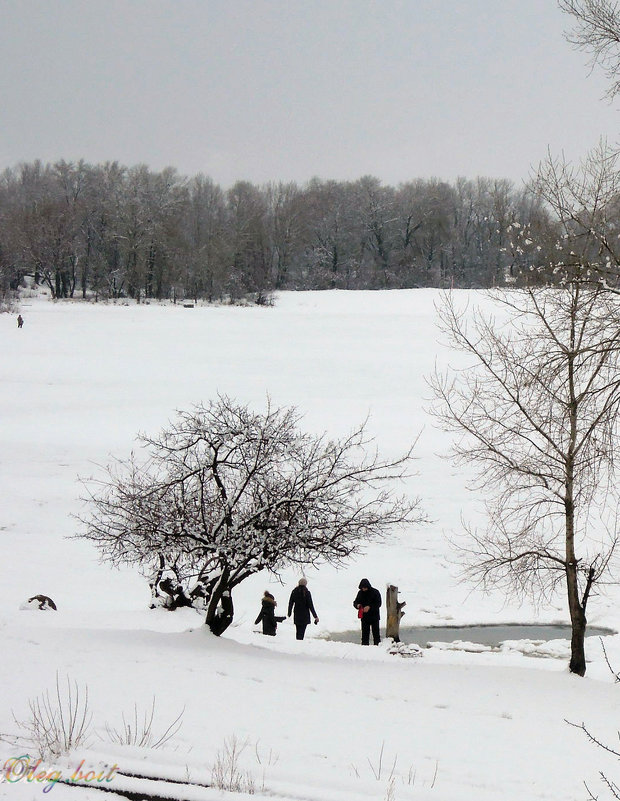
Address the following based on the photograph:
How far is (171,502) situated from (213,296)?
197 feet

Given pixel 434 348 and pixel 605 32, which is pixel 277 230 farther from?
pixel 605 32

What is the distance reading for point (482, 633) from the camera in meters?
15.8

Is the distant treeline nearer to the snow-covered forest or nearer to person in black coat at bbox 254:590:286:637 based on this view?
the snow-covered forest

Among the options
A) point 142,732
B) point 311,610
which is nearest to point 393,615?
point 311,610

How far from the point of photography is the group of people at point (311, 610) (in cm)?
1330

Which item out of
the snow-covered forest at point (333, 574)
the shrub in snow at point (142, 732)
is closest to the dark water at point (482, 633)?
the snow-covered forest at point (333, 574)

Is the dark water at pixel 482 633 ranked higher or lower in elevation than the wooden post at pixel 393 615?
lower

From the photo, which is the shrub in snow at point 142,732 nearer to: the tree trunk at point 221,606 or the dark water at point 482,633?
the tree trunk at point 221,606

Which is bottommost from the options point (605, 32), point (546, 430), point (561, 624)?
point (561, 624)

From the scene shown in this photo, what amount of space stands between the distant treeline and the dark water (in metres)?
52.6

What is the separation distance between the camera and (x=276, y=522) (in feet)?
34.0

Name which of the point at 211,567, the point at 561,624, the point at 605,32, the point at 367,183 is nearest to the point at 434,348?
the point at 561,624

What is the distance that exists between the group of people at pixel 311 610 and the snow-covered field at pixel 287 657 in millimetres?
475

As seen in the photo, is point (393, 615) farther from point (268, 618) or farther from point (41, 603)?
point (41, 603)
